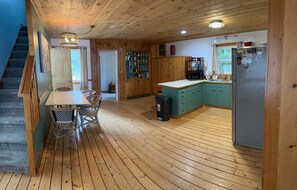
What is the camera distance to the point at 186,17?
4.31 m

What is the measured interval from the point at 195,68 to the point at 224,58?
40.0 inches

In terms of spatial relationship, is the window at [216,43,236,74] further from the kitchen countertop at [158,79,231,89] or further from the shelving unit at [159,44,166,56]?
the shelving unit at [159,44,166,56]

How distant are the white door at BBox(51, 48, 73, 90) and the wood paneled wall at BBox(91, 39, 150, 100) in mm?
930

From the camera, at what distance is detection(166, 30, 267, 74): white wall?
6.16 m

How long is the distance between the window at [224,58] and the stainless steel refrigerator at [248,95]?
3.72m

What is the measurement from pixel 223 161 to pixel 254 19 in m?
3.38

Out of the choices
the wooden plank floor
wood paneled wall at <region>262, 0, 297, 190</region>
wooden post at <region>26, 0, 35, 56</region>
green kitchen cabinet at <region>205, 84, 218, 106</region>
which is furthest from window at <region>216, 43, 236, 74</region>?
wood paneled wall at <region>262, 0, 297, 190</region>

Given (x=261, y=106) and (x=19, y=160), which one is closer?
(x=19, y=160)

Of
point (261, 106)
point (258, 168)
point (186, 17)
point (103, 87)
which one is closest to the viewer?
point (258, 168)

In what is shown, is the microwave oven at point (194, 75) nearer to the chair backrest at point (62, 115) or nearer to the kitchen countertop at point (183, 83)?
the kitchen countertop at point (183, 83)

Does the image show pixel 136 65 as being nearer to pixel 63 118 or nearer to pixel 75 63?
pixel 75 63

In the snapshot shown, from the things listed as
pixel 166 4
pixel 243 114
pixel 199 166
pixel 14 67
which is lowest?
pixel 199 166

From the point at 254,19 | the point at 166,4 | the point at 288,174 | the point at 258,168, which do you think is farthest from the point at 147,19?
the point at 288,174

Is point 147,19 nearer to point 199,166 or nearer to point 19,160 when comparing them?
point 199,166
